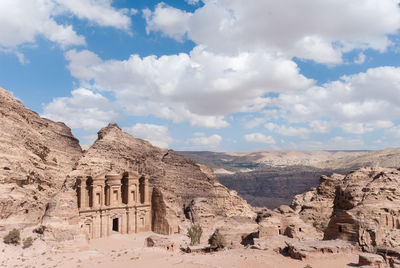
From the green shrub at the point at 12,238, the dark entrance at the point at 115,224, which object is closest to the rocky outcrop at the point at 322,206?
the dark entrance at the point at 115,224

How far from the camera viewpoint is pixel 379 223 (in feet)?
73.6

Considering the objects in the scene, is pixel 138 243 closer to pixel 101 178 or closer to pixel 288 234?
pixel 101 178

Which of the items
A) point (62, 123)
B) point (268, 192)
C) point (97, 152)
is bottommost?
point (268, 192)

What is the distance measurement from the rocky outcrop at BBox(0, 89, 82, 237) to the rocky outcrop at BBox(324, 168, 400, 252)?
21057mm

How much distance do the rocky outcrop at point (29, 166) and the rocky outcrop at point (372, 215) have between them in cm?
2106

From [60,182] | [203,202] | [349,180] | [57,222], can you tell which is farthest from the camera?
[203,202]

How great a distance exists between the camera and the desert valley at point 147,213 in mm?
22188

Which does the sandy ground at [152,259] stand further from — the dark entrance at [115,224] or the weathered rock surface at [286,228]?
the dark entrance at [115,224]

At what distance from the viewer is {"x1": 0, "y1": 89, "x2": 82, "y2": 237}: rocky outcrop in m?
27.2

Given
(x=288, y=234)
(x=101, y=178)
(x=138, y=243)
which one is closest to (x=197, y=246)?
(x=138, y=243)

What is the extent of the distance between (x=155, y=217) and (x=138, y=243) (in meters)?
6.69

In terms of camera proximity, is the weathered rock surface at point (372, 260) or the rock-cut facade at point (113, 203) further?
the rock-cut facade at point (113, 203)

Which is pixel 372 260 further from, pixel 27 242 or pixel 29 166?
pixel 29 166

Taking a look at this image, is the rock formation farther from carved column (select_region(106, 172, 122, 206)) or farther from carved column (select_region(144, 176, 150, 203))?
carved column (select_region(106, 172, 122, 206))
